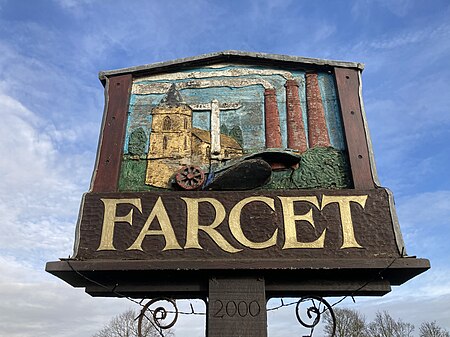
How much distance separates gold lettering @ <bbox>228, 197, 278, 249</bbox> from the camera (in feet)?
20.1

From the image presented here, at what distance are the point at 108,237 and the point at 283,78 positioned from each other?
3.94 meters

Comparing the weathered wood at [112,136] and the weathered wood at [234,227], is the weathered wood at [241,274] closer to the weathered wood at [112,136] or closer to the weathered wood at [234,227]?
the weathered wood at [234,227]

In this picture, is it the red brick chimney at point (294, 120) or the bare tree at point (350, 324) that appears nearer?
the red brick chimney at point (294, 120)

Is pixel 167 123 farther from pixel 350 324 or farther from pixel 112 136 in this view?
pixel 350 324

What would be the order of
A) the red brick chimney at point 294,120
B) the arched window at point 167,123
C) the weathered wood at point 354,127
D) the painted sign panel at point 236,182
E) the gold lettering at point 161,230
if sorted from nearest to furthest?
the painted sign panel at point 236,182 → the gold lettering at point 161,230 → the weathered wood at point 354,127 → the red brick chimney at point 294,120 → the arched window at point 167,123

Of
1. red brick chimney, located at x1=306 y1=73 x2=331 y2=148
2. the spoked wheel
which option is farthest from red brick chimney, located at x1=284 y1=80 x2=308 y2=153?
the spoked wheel

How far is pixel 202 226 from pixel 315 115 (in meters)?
2.67

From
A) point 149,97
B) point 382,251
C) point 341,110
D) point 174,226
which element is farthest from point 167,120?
point 382,251

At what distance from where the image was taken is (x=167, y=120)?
7.40 m

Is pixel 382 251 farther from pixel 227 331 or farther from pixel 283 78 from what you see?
pixel 283 78

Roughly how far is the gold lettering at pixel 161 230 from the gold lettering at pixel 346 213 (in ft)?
7.15

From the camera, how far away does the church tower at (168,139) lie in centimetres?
695

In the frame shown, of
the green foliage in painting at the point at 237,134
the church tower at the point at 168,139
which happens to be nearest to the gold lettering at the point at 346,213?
the green foliage in painting at the point at 237,134

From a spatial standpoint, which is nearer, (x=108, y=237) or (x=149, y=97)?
(x=108, y=237)
